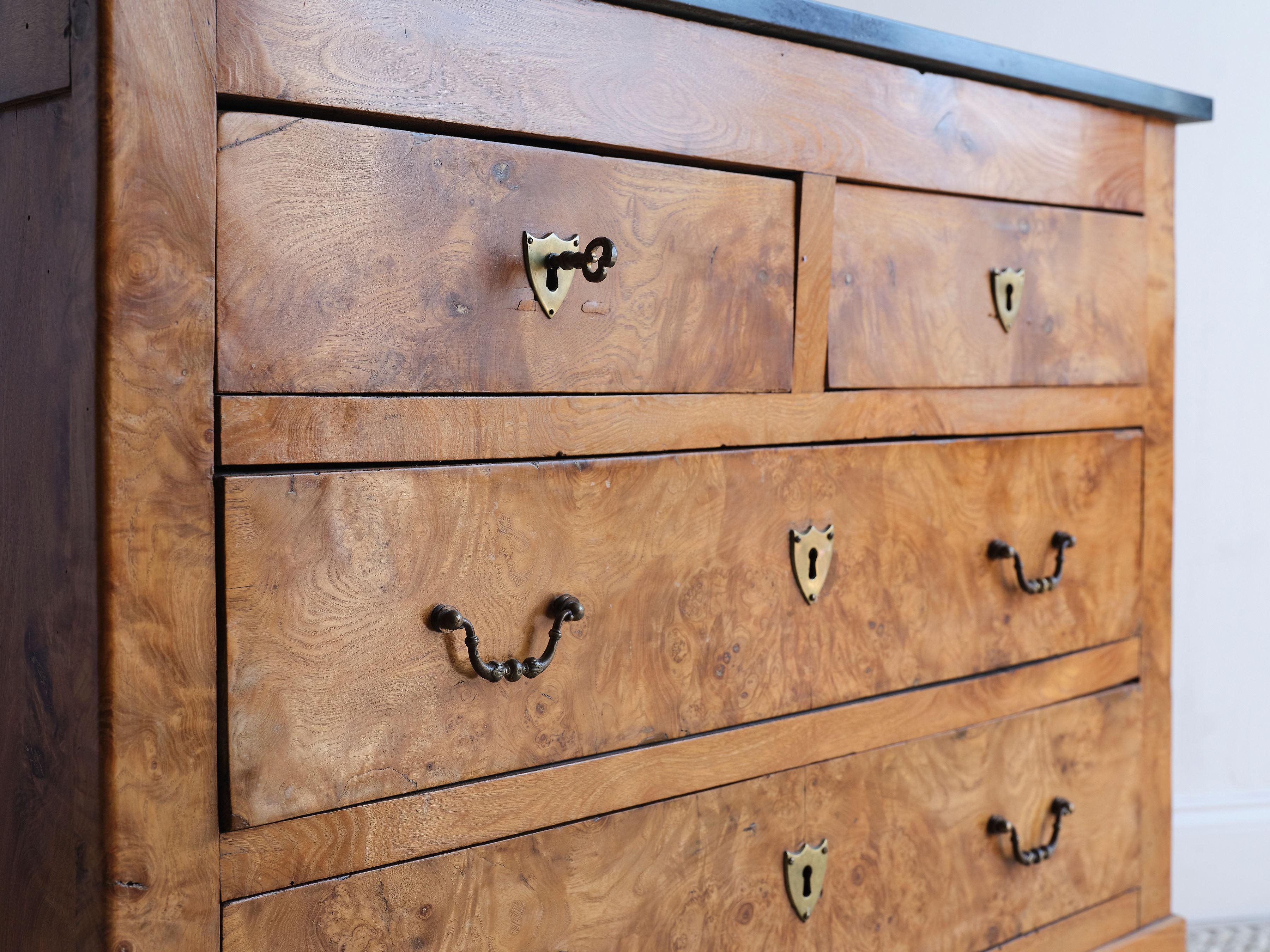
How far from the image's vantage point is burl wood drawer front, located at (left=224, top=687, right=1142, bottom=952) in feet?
2.51

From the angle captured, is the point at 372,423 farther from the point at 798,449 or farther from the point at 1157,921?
the point at 1157,921

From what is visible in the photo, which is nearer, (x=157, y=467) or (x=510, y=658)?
(x=157, y=467)

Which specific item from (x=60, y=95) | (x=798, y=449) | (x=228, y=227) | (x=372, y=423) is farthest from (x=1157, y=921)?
(x=60, y=95)

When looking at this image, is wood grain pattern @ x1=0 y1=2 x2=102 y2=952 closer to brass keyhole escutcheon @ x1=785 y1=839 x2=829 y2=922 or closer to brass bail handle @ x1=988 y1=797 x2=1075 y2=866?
brass keyhole escutcheon @ x1=785 y1=839 x2=829 y2=922

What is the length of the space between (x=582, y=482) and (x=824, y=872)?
42 centimetres

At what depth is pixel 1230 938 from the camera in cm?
170

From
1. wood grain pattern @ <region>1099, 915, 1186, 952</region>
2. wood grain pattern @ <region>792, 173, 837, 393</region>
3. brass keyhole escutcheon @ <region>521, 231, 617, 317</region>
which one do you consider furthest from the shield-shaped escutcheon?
wood grain pattern @ <region>1099, 915, 1186, 952</region>

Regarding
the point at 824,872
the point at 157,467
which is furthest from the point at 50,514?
the point at 824,872

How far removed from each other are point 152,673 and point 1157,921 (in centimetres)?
113

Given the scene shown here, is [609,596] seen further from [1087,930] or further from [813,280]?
[1087,930]

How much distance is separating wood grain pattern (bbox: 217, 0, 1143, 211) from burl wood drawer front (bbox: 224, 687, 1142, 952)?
0.50 metres

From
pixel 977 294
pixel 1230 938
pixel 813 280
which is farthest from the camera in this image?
pixel 1230 938

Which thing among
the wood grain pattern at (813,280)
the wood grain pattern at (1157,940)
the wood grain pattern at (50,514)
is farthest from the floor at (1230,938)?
the wood grain pattern at (50,514)

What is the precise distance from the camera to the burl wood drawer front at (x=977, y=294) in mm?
982
